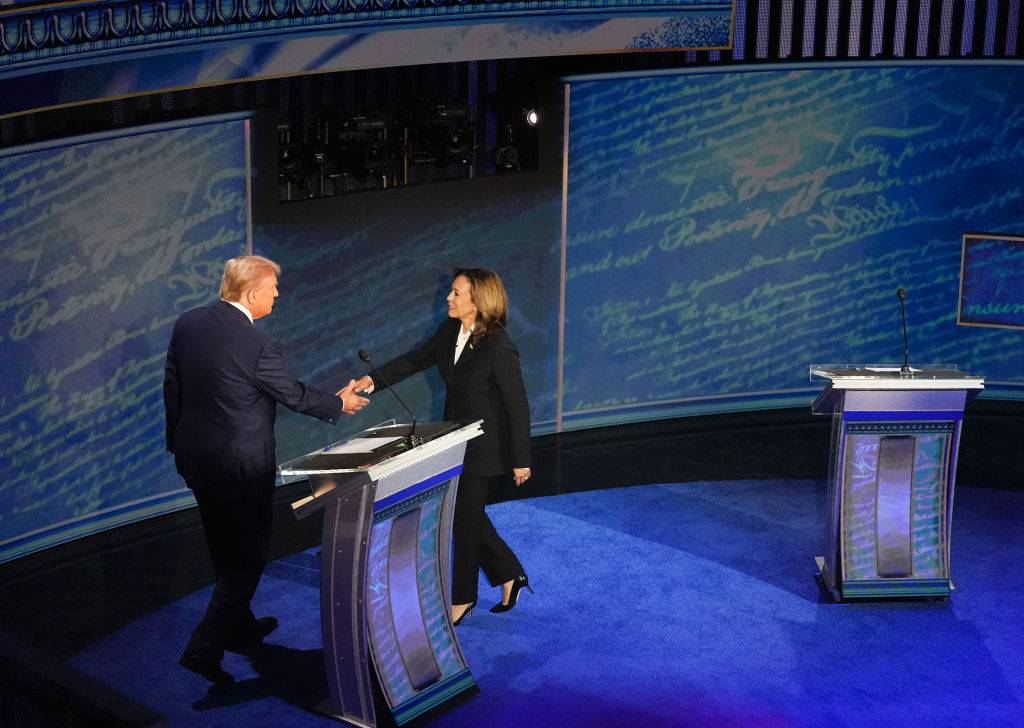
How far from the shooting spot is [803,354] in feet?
28.5

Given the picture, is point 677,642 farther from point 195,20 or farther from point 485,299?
point 195,20

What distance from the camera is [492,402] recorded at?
5039 millimetres

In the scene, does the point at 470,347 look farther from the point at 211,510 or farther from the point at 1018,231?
the point at 1018,231

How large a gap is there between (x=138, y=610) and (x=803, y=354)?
5.08 m

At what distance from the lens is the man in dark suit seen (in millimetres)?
4469

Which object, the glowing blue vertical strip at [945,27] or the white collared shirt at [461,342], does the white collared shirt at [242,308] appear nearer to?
the white collared shirt at [461,342]

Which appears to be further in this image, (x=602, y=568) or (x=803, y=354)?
(x=803, y=354)

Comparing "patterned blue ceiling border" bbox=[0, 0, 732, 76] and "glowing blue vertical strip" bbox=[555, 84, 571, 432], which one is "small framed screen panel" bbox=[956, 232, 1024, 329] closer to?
"glowing blue vertical strip" bbox=[555, 84, 571, 432]

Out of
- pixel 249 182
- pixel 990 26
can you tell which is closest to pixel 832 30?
pixel 990 26

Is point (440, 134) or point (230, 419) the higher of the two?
point (440, 134)

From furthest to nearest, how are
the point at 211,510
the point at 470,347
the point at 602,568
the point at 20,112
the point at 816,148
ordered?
the point at 816,148 → the point at 602,568 → the point at 20,112 → the point at 470,347 → the point at 211,510

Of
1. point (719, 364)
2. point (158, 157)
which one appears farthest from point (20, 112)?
point (719, 364)

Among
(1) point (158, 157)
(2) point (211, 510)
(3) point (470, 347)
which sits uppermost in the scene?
(1) point (158, 157)

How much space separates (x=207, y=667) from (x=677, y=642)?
6.26ft
